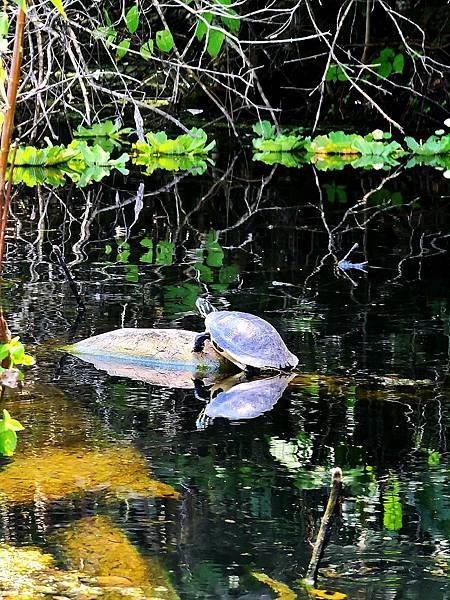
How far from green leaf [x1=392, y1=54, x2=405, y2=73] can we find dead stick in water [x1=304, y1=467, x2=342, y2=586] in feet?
36.3

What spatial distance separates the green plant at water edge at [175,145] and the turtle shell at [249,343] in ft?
22.5

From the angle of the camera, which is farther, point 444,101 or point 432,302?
point 444,101

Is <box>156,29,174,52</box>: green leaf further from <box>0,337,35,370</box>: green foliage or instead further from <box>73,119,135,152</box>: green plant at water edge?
<box>0,337,35,370</box>: green foliage

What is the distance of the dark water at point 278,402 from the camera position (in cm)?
290

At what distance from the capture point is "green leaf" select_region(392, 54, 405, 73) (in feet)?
43.5

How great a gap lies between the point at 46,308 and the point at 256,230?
2.75 metres

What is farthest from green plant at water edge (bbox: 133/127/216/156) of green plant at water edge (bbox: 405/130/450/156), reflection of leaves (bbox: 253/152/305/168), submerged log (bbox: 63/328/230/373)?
submerged log (bbox: 63/328/230/373)

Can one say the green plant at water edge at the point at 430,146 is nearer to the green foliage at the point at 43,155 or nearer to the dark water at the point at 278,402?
the dark water at the point at 278,402

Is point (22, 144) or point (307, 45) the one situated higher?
point (307, 45)

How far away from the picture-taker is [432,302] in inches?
227

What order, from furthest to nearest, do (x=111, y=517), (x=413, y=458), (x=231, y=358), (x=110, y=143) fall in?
(x=110, y=143) → (x=231, y=358) → (x=413, y=458) → (x=111, y=517)

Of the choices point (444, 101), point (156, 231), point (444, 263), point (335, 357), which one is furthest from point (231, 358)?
point (444, 101)

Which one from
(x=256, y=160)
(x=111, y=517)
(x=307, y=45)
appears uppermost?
(x=307, y=45)

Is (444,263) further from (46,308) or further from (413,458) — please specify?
(413,458)
